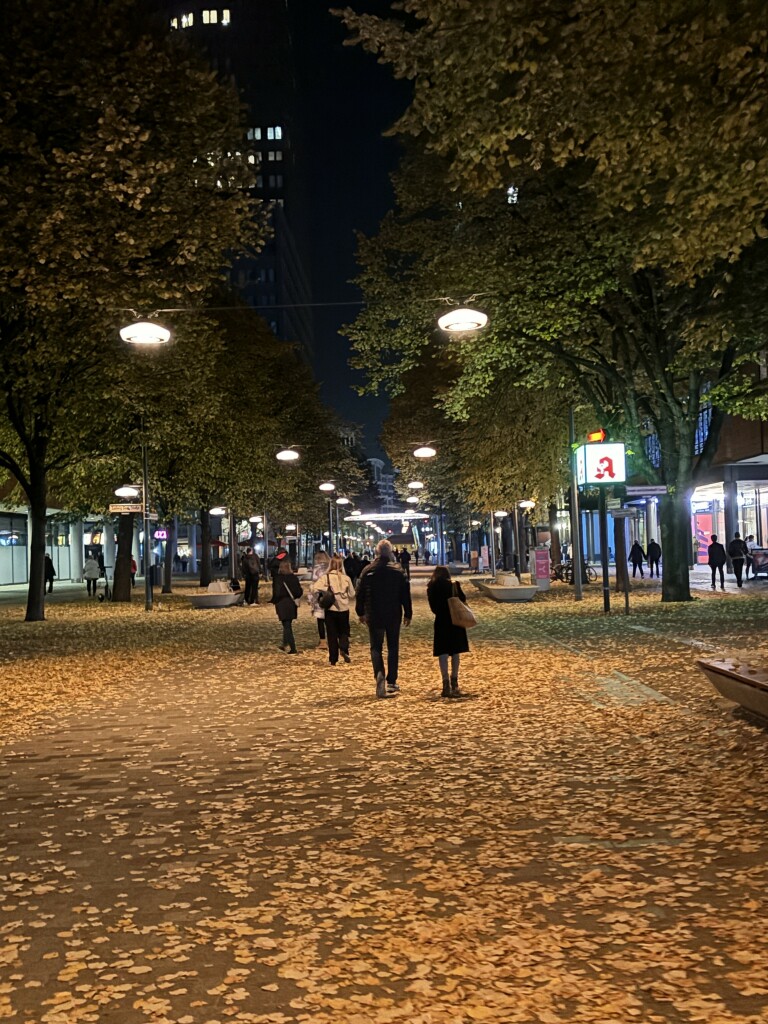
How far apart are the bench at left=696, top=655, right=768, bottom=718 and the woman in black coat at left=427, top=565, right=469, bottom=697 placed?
9.11 feet

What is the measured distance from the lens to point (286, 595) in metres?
18.0

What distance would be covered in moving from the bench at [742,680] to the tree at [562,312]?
10669 millimetres

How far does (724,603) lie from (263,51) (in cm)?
15037

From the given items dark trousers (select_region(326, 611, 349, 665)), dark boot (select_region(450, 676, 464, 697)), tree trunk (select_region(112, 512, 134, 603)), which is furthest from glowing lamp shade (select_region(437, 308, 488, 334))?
tree trunk (select_region(112, 512, 134, 603))

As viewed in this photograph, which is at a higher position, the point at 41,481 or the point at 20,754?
the point at 41,481

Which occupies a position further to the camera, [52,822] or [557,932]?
[52,822]

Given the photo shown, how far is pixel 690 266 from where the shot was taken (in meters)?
11.3

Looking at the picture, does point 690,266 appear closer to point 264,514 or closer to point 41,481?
point 41,481

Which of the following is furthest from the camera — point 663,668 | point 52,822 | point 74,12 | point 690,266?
point 74,12

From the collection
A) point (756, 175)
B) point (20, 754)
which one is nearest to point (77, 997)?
point (20, 754)

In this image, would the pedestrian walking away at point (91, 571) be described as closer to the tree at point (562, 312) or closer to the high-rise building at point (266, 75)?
the tree at point (562, 312)

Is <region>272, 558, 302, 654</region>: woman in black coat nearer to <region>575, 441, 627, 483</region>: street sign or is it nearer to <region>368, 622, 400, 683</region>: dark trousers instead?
<region>368, 622, 400, 683</region>: dark trousers

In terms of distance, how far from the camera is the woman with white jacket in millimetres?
15953

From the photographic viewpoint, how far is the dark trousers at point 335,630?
639 inches
